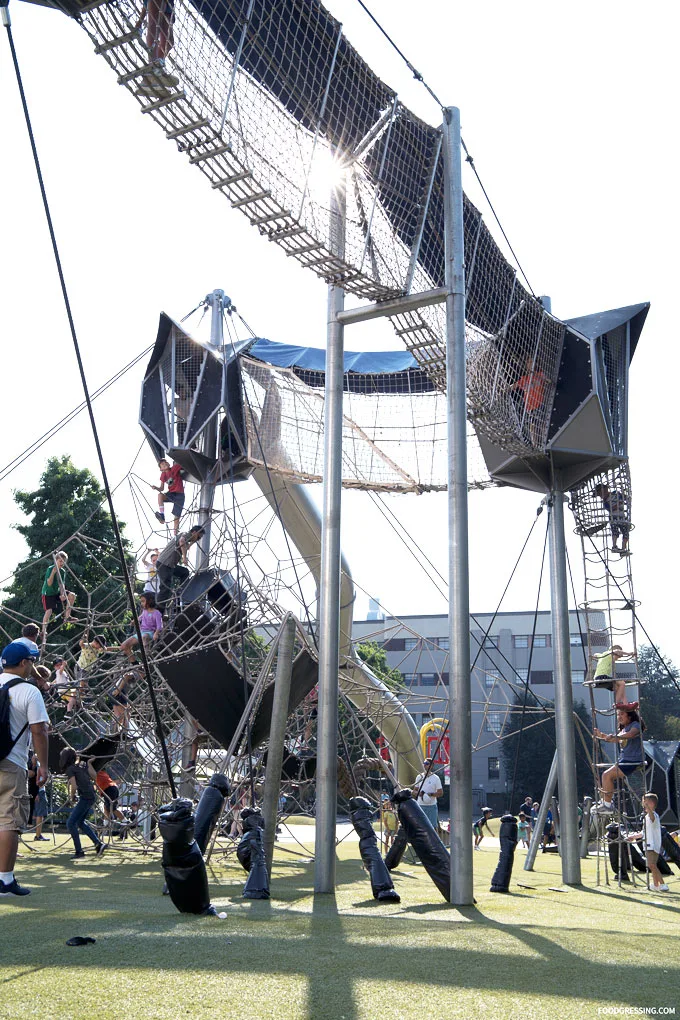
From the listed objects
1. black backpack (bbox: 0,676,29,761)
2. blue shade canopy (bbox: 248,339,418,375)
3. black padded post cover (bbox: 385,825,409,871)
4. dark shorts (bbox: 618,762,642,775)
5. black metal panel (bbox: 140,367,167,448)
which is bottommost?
black padded post cover (bbox: 385,825,409,871)

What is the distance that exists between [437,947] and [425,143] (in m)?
7.25

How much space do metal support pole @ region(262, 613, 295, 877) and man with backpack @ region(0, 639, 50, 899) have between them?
3.50 metres

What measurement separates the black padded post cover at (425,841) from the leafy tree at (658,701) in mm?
51569

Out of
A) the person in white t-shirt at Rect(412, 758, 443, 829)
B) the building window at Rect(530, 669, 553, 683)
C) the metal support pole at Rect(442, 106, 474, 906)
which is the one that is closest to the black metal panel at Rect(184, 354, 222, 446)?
the person in white t-shirt at Rect(412, 758, 443, 829)

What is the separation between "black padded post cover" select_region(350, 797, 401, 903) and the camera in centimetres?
725

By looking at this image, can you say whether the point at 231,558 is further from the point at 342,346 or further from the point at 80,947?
the point at 80,947

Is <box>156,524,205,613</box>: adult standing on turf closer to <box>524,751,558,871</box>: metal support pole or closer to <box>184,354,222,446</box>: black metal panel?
<box>184,354,222,446</box>: black metal panel

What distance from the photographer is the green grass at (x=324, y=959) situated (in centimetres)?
332

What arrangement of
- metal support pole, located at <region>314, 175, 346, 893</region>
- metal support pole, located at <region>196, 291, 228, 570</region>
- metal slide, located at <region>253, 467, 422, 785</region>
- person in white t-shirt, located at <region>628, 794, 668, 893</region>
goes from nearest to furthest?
metal support pole, located at <region>314, 175, 346, 893</region>, person in white t-shirt, located at <region>628, 794, 668, 893</region>, metal support pole, located at <region>196, 291, 228, 570</region>, metal slide, located at <region>253, 467, 422, 785</region>

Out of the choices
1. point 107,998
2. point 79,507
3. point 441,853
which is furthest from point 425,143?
point 79,507

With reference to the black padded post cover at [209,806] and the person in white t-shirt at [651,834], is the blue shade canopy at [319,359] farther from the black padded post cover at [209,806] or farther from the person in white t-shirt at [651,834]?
the black padded post cover at [209,806]

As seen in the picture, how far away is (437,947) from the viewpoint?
Result: 479 centimetres

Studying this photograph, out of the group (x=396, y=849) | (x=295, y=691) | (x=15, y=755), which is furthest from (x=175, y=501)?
(x=15, y=755)

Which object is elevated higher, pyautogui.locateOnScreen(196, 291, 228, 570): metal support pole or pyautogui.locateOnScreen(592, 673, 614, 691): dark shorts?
pyautogui.locateOnScreen(196, 291, 228, 570): metal support pole
